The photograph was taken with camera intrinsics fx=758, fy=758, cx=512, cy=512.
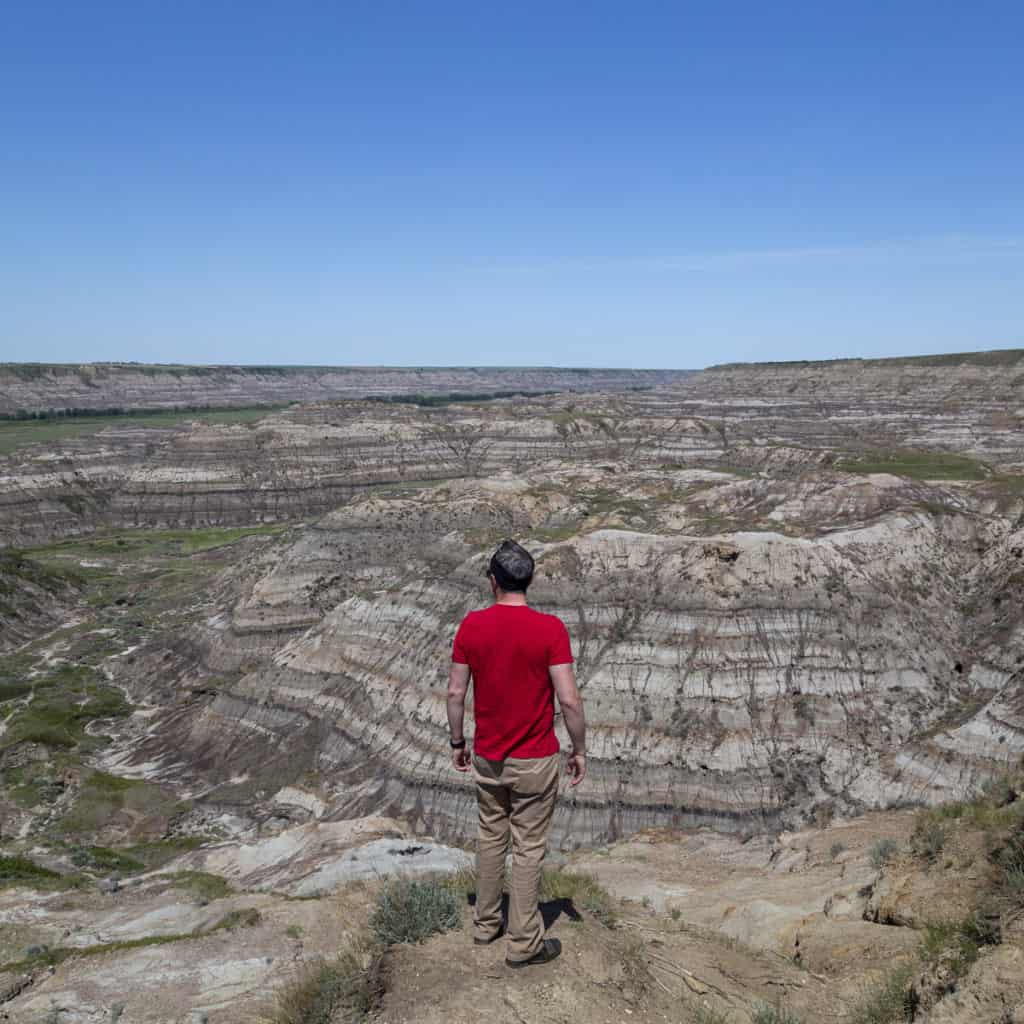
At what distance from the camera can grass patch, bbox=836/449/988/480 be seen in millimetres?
74500

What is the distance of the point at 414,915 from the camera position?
906cm

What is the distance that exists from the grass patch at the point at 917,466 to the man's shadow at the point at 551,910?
222ft

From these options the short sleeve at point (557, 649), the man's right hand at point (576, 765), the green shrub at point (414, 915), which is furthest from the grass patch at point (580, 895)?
the short sleeve at point (557, 649)

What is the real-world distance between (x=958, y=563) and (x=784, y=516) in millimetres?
14245

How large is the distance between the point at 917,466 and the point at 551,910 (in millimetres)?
84513

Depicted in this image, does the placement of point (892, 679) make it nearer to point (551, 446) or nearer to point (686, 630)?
point (686, 630)

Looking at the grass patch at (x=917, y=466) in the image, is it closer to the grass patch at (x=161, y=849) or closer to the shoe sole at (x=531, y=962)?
the grass patch at (x=161, y=849)

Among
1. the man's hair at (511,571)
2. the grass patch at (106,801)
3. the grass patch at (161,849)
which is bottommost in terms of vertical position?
the grass patch at (106,801)

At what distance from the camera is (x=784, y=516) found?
60438 mm

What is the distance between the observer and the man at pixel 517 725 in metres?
7.65

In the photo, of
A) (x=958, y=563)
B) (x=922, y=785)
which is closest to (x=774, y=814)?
(x=922, y=785)

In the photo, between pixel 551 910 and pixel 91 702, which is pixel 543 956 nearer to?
pixel 551 910

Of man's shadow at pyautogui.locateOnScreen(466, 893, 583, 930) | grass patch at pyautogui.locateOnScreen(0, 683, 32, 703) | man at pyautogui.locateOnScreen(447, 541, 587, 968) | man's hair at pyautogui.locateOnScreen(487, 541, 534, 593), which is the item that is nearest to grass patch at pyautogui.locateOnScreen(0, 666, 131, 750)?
grass patch at pyautogui.locateOnScreen(0, 683, 32, 703)

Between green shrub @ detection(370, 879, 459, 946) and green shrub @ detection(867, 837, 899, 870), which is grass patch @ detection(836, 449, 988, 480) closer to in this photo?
green shrub @ detection(867, 837, 899, 870)
